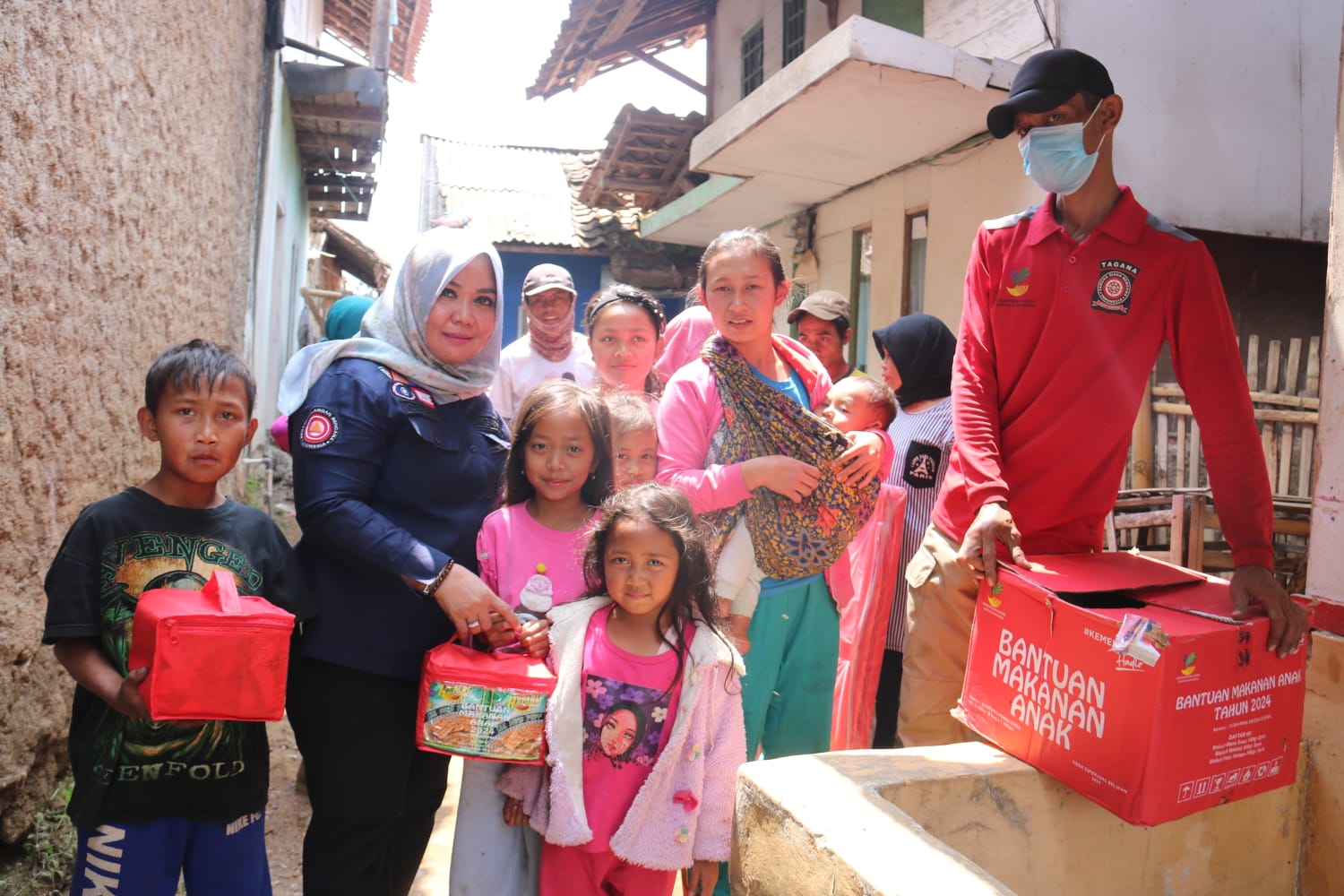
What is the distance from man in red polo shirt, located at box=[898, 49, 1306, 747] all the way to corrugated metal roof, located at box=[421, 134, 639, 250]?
10107 millimetres

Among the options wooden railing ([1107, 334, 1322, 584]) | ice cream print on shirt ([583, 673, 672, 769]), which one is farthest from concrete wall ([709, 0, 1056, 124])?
ice cream print on shirt ([583, 673, 672, 769])

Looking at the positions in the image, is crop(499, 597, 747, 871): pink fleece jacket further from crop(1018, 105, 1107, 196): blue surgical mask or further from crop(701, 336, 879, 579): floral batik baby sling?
crop(1018, 105, 1107, 196): blue surgical mask

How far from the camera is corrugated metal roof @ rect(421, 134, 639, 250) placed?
520 inches

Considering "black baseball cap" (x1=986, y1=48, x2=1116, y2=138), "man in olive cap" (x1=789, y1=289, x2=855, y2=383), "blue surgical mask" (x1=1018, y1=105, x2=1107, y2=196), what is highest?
"black baseball cap" (x1=986, y1=48, x2=1116, y2=138)

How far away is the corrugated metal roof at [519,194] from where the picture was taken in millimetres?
13203

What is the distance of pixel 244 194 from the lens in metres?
6.77

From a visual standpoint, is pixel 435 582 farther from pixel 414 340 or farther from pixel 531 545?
pixel 414 340

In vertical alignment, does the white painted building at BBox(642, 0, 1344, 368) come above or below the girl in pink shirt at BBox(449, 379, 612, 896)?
above

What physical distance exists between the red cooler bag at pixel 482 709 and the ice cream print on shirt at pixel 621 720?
199 mm

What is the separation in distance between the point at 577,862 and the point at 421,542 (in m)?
0.80

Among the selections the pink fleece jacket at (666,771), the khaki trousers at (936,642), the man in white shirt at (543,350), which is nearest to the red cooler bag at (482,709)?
the pink fleece jacket at (666,771)

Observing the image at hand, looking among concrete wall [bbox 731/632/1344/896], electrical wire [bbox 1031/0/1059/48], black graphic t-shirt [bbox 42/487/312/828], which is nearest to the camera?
concrete wall [bbox 731/632/1344/896]

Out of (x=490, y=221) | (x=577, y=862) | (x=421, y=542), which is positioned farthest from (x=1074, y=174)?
(x=490, y=221)

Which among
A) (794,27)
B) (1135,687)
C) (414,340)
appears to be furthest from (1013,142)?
(1135,687)
